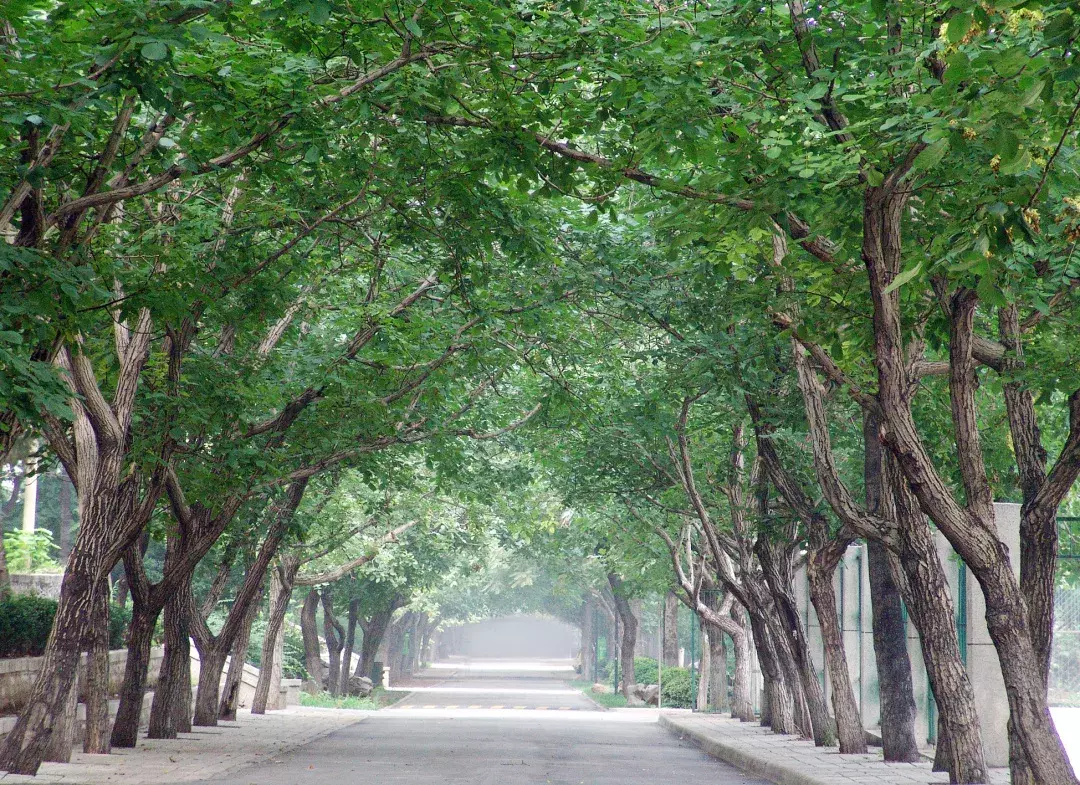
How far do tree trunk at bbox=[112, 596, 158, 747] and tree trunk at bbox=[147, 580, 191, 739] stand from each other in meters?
1.29

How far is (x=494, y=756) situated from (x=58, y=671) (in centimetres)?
724

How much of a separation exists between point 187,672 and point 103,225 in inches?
Answer: 392

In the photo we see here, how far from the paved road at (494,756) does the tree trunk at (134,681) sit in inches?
78.4

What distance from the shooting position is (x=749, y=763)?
1574cm

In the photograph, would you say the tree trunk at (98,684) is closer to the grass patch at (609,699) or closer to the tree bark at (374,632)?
the grass patch at (609,699)

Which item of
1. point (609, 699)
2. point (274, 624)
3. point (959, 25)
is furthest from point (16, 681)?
point (609, 699)

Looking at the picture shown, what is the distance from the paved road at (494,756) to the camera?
13.4 m

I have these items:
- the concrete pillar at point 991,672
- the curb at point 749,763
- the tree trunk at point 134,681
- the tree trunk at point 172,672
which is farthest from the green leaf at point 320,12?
the tree trunk at point 172,672

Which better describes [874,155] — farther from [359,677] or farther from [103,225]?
[359,677]

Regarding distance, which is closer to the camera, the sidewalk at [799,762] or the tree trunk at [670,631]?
the sidewalk at [799,762]

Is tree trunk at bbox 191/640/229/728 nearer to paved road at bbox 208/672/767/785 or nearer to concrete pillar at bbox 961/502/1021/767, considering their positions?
Result: paved road at bbox 208/672/767/785

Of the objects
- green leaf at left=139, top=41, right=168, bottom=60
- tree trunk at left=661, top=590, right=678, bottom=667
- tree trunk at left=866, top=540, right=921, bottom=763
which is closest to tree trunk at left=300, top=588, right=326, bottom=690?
tree trunk at left=661, top=590, right=678, bottom=667

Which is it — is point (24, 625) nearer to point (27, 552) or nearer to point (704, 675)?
point (27, 552)

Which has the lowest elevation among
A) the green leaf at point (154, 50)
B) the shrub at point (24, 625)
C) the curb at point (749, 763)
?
the curb at point (749, 763)
